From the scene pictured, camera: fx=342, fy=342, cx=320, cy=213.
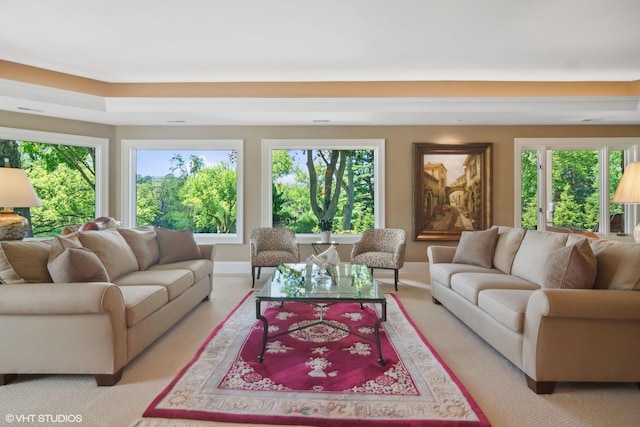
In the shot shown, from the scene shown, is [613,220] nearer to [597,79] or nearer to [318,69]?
[597,79]

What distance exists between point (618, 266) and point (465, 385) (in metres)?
1.28

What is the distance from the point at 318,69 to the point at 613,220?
5.34 m

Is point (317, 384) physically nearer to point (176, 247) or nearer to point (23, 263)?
point (23, 263)

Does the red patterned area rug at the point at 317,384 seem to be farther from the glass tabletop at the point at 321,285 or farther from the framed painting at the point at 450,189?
the framed painting at the point at 450,189

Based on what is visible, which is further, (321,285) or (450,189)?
(450,189)

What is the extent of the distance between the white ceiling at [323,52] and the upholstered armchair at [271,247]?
170cm

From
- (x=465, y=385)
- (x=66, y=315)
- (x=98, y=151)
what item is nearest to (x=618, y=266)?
(x=465, y=385)

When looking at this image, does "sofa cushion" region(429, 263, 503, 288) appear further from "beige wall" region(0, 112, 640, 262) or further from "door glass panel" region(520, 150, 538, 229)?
"door glass panel" region(520, 150, 538, 229)

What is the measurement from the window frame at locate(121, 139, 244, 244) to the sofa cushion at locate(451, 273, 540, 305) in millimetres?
3528

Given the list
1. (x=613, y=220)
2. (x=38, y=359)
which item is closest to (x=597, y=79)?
(x=613, y=220)

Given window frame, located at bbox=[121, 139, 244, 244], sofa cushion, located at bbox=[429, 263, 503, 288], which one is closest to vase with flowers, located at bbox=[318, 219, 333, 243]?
window frame, located at bbox=[121, 139, 244, 244]

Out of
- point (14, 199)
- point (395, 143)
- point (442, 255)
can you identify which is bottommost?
point (442, 255)

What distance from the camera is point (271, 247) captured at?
5.16m

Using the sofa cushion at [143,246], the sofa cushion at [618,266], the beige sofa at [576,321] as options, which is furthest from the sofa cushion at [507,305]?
the sofa cushion at [143,246]
